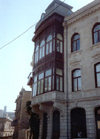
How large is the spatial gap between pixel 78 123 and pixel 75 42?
25.5 feet

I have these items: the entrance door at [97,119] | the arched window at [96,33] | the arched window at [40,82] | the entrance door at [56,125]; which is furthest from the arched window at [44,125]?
the arched window at [96,33]

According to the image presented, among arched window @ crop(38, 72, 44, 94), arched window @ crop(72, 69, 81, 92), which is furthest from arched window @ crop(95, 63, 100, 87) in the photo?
arched window @ crop(38, 72, 44, 94)

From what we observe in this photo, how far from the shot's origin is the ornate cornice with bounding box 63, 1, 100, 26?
52.4 ft

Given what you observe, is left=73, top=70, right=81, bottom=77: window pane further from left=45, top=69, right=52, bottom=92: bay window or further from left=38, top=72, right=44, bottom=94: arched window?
left=38, top=72, right=44, bottom=94: arched window

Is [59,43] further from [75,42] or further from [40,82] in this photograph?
[40,82]

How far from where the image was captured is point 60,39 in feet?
59.5

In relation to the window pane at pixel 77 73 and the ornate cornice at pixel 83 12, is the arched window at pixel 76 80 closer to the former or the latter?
the window pane at pixel 77 73

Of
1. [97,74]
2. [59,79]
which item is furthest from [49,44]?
[97,74]

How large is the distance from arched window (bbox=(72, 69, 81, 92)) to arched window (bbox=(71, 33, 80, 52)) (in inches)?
92.0

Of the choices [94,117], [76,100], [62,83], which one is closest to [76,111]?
[76,100]

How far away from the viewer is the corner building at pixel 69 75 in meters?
14.4

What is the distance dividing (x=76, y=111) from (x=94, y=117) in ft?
6.51

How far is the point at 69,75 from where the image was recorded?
16.5 metres

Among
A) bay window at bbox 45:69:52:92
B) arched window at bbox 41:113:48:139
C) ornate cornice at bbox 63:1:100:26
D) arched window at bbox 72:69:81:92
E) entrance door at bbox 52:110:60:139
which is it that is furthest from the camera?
arched window at bbox 41:113:48:139
